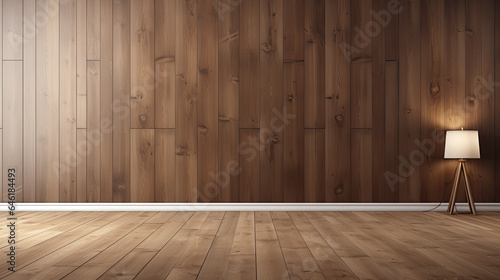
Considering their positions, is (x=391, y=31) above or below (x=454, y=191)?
above

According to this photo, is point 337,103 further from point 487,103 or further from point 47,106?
point 47,106

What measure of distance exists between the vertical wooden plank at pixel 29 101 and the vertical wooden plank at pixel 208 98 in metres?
1.85

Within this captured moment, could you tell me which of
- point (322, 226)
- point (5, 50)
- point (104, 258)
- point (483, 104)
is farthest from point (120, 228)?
point (483, 104)

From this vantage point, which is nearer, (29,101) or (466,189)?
(466,189)

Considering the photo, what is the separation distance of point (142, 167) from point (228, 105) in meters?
1.18

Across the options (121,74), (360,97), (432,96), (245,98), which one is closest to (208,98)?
(245,98)

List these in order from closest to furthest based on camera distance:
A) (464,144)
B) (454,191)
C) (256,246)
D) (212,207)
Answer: (256,246) < (464,144) < (454,191) < (212,207)

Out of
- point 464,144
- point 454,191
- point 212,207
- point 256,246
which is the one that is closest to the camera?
point 256,246

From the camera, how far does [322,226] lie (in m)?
3.68

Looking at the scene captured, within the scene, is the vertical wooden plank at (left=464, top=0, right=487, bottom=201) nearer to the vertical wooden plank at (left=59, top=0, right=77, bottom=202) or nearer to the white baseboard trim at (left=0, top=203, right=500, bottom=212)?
the white baseboard trim at (left=0, top=203, right=500, bottom=212)

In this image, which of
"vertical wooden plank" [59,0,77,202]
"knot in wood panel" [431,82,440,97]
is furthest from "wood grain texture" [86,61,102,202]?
"knot in wood panel" [431,82,440,97]

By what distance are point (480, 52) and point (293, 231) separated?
10.0ft

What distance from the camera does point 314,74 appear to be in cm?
463

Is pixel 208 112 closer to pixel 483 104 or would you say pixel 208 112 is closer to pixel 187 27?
pixel 187 27
